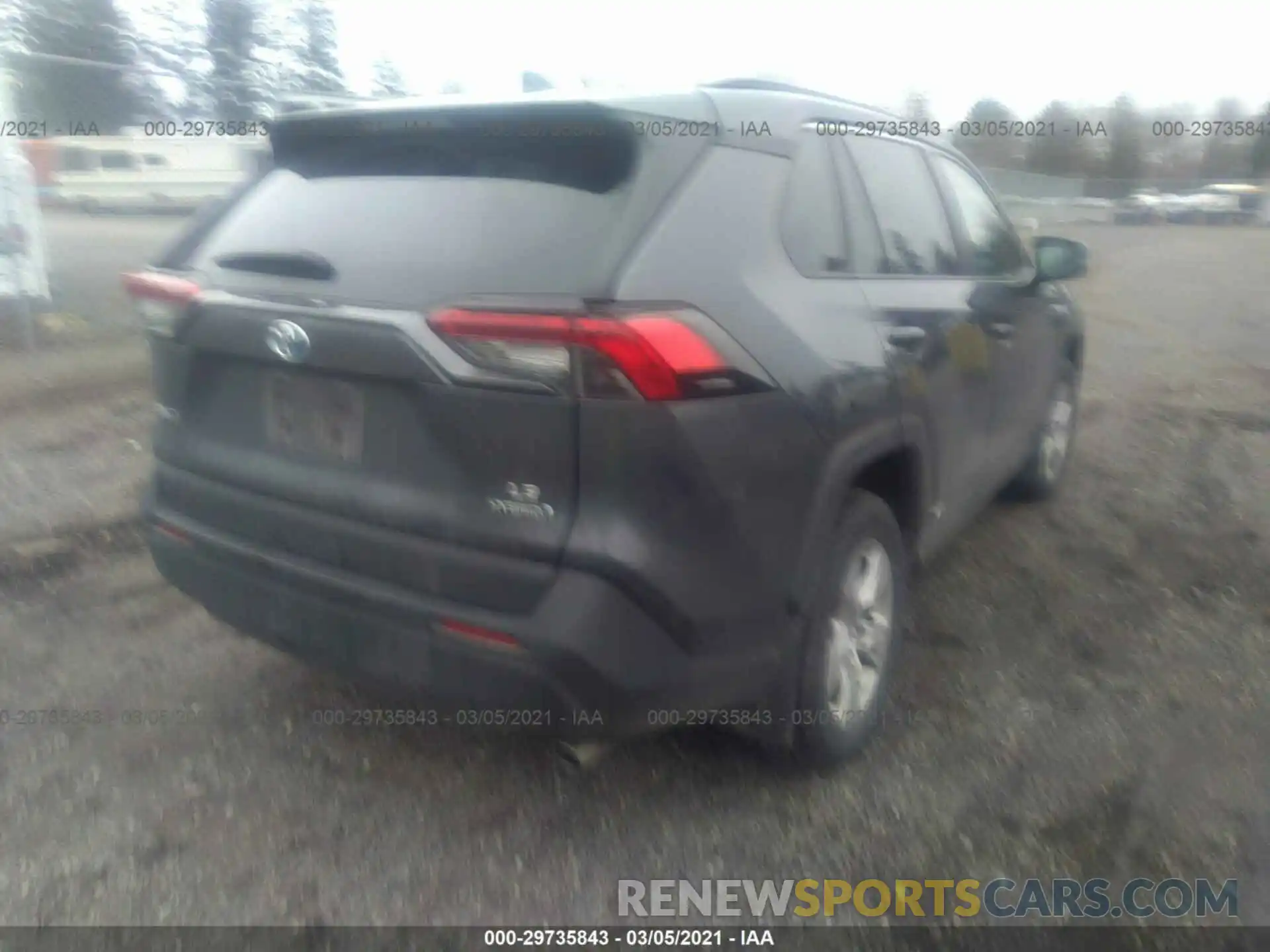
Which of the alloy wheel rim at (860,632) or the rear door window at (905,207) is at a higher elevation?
the rear door window at (905,207)

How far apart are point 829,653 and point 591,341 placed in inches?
46.3

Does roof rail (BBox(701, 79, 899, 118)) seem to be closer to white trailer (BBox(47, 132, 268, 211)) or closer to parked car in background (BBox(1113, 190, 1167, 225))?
white trailer (BBox(47, 132, 268, 211))

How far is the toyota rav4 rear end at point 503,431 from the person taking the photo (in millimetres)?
2254

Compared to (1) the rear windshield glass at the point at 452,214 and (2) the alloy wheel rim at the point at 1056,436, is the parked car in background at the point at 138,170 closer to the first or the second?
(2) the alloy wheel rim at the point at 1056,436

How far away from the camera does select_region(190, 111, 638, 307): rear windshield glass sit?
236 centimetres

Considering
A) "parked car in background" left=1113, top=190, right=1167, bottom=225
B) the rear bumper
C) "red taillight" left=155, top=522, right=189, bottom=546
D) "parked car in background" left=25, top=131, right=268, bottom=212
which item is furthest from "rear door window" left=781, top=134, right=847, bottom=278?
"parked car in background" left=1113, top=190, right=1167, bottom=225

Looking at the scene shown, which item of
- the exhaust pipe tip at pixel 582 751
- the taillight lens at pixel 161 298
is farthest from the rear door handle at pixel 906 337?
the taillight lens at pixel 161 298

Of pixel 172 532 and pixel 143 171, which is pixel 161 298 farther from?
pixel 143 171

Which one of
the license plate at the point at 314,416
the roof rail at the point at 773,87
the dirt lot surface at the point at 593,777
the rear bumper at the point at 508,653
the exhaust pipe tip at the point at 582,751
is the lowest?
the dirt lot surface at the point at 593,777

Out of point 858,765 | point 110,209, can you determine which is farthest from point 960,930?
point 110,209

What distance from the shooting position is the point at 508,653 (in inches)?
91.8

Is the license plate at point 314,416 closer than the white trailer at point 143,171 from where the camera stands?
Yes

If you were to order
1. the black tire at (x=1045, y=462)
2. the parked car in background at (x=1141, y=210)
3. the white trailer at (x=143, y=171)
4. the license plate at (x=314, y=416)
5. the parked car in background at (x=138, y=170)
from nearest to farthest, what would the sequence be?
the license plate at (x=314, y=416) → the black tire at (x=1045, y=462) → the parked car in background at (x=138, y=170) → the white trailer at (x=143, y=171) → the parked car in background at (x=1141, y=210)

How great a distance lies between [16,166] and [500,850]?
326 inches
